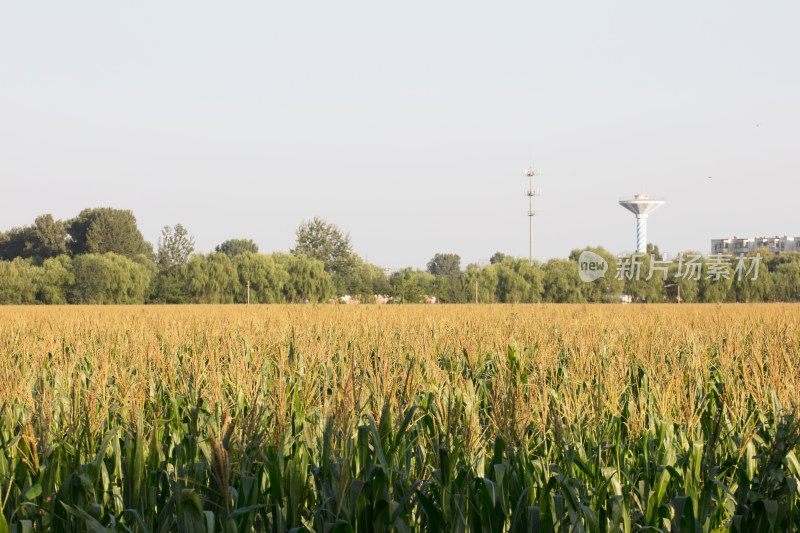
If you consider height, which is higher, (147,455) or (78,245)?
(78,245)

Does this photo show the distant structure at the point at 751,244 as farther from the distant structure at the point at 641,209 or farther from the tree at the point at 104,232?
the tree at the point at 104,232

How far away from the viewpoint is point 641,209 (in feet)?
373

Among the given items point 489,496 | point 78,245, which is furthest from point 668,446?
point 78,245

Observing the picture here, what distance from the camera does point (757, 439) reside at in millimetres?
4238

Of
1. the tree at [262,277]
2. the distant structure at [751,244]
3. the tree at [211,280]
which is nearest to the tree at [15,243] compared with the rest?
the tree at [211,280]

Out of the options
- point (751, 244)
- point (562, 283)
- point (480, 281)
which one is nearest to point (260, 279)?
point (480, 281)

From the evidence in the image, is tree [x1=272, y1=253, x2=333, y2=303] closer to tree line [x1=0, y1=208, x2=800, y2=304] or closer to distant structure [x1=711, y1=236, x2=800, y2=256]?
tree line [x1=0, y1=208, x2=800, y2=304]

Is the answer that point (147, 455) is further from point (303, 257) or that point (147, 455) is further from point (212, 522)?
point (303, 257)

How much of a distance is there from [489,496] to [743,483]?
150cm

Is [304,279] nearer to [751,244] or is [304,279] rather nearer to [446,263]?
[446,263]

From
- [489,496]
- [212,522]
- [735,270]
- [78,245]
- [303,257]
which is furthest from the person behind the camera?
[78,245]

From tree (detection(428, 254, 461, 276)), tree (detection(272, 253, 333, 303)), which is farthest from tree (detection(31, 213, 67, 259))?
tree (detection(428, 254, 461, 276))

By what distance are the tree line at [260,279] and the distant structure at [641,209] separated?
31.3 m

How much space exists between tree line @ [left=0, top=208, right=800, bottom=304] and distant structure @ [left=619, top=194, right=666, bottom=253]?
31305mm
